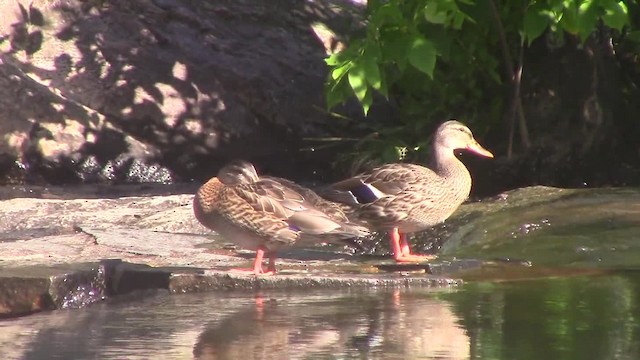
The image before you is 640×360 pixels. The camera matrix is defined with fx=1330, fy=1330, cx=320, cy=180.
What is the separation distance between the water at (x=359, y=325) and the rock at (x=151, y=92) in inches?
246

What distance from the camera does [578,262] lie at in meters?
8.08

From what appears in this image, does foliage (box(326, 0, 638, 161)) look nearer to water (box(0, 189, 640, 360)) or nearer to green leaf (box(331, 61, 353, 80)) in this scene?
green leaf (box(331, 61, 353, 80))

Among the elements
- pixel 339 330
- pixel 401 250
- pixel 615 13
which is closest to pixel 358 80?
pixel 401 250

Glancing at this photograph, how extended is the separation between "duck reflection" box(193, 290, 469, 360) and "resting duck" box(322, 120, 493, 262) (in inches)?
75.8

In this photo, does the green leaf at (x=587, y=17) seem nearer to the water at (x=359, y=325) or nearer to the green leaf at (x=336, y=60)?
the green leaf at (x=336, y=60)

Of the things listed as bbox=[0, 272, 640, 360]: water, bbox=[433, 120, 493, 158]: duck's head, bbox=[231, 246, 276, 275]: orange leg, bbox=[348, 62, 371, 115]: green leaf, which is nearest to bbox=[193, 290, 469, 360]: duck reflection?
bbox=[0, 272, 640, 360]: water

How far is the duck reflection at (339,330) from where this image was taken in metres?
5.34

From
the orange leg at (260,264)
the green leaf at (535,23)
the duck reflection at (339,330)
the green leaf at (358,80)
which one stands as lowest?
the duck reflection at (339,330)

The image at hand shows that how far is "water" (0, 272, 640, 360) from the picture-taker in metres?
5.36

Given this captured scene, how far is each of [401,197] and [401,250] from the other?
359 mm

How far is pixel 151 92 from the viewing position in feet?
43.7

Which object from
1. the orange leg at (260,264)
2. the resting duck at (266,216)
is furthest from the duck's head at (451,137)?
the orange leg at (260,264)

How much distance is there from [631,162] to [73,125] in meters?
5.37

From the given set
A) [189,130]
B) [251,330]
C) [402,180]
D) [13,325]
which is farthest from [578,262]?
[189,130]
